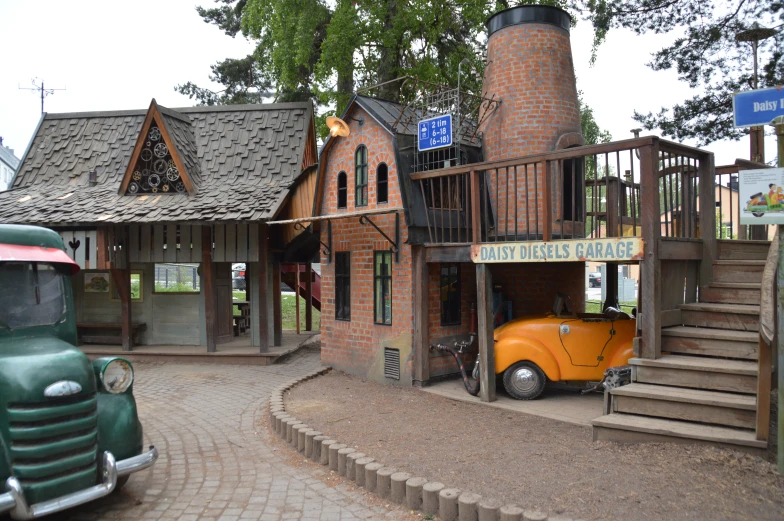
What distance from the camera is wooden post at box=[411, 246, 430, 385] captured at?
9883 mm

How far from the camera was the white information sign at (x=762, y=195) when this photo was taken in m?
4.81

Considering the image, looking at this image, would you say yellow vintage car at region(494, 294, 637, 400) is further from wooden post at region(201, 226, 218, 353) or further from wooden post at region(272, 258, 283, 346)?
wooden post at region(201, 226, 218, 353)

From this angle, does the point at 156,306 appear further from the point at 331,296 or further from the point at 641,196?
the point at 641,196

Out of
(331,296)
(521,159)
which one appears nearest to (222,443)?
(331,296)

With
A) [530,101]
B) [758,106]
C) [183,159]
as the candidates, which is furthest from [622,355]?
[183,159]

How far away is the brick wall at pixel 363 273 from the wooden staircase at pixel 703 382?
13.9 ft

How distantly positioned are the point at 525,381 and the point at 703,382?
2.93 metres

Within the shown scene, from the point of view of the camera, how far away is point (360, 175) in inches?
437

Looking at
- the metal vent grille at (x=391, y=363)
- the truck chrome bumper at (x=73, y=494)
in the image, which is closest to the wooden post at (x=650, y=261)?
the metal vent grille at (x=391, y=363)

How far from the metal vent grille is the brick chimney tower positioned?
387cm

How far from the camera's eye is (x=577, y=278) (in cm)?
1116

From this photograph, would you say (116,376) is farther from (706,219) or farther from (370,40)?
(370,40)

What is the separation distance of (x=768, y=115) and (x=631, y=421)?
313 centimetres

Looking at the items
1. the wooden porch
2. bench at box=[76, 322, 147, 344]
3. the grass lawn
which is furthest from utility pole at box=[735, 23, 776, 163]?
bench at box=[76, 322, 147, 344]
